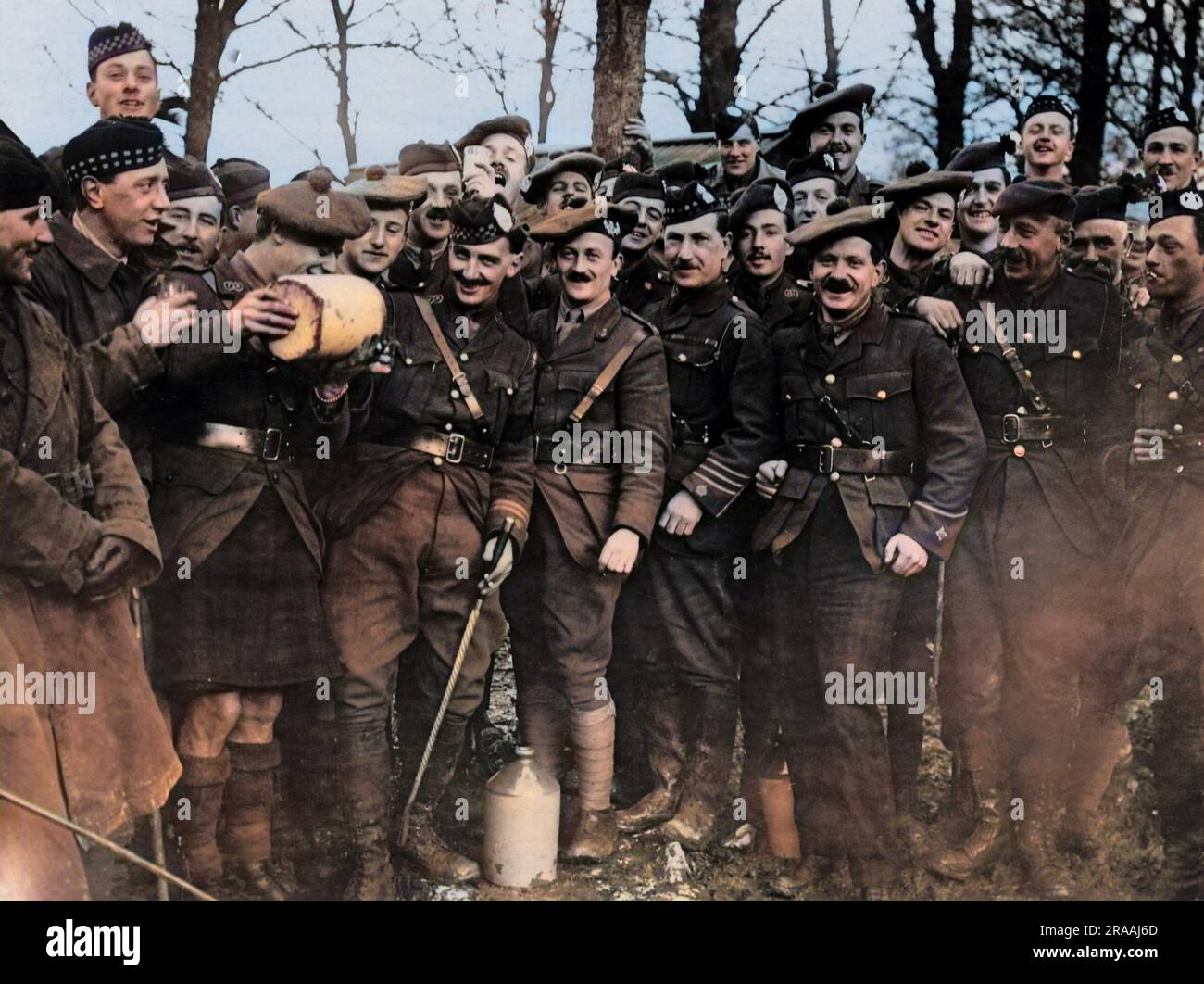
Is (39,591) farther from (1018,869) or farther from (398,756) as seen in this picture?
(1018,869)

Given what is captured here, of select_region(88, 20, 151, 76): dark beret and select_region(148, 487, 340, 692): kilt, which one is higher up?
select_region(88, 20, 151, 76): dark beret

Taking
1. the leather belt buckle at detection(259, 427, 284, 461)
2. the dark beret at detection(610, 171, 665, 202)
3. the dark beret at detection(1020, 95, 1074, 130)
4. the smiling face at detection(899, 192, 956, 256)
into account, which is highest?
the dark beret at detection(1020, 95, 1074, 130)

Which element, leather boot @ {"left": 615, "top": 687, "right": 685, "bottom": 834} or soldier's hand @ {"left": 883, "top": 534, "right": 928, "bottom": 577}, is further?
leather boot @ {"left": 615, "top": 687, "right": 685, "bottom": 834}

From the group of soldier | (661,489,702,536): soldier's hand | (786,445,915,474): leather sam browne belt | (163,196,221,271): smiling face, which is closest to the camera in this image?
the group of soldier

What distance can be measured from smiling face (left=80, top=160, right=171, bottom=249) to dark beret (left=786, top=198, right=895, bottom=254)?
7.89 feet

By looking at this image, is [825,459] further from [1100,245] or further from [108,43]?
[108,43]

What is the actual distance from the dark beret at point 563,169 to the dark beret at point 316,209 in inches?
43.4

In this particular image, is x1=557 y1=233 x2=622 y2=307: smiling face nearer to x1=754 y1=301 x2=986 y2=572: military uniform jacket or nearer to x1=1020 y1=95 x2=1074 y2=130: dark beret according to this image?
x1=754 y1=301 x2=986 y2=572: military uniform jacket

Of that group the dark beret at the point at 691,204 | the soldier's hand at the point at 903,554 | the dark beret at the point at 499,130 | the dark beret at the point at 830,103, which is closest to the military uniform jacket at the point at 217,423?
the dark beret at the point at 499,130

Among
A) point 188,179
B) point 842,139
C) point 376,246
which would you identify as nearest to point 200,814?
point 376,246

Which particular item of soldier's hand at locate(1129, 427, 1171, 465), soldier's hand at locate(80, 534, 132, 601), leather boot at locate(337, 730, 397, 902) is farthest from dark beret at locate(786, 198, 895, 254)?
soldier's hand at locate(80, 534, 132, 601)

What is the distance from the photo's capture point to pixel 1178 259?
5.53 metres

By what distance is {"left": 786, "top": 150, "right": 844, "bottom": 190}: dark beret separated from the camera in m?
5.90
